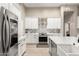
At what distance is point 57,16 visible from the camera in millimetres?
2285

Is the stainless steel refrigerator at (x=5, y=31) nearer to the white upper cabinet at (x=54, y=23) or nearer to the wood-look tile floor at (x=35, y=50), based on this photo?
the wood-look tile floor at (x=35, y=50)

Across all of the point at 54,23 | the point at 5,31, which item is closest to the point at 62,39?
the point at 54,23

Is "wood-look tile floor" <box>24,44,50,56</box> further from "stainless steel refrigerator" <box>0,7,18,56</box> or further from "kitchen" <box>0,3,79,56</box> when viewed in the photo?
"stainless steel refrigerator" <box>0,7,18,56</box>

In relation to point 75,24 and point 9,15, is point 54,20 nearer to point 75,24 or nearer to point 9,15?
point 75,24

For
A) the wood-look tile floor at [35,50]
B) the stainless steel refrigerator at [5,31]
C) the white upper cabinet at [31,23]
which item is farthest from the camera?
the white upper cabinet at [31,23]

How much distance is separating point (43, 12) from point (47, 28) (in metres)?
0.34

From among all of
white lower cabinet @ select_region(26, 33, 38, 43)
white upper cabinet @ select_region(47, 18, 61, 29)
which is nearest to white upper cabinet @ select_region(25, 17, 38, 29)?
white lower cabinet @ select_region(26, 33, 38, 43)

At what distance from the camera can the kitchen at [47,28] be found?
2.16m

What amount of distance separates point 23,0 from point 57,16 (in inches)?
38.6

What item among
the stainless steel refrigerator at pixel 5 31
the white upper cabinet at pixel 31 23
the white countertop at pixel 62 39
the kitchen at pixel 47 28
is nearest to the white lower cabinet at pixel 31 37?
the kitchen at pixel 47 28

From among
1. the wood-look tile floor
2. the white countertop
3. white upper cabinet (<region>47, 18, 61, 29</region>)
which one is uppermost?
white upper cabinet (<region>47, 18, 61, 29</region>)

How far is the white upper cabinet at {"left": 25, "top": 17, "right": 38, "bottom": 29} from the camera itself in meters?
2.25

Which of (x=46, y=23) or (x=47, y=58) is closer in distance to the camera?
(x=47, y=58)

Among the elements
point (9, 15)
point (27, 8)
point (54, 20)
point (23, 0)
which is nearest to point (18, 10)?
point (27, 8)
